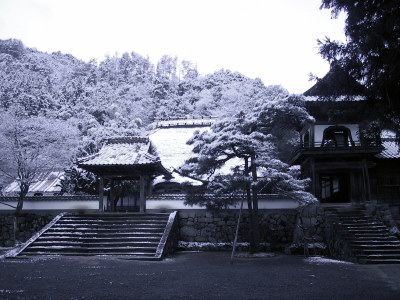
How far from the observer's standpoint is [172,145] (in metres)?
26.0

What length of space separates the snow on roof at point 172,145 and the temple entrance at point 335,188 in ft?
27.3

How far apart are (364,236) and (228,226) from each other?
560 centimetres

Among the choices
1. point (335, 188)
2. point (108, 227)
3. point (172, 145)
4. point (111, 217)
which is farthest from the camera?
point (172, 145)

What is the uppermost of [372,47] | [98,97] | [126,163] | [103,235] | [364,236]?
[98,97]

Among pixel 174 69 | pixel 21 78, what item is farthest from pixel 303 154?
pixel 174 69

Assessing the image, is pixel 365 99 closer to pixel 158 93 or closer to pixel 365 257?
pixel 365 257

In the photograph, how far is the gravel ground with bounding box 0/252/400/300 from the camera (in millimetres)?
6219

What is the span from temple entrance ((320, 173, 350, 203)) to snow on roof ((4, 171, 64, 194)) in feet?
51.9

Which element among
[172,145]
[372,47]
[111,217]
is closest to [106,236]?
[111,217]

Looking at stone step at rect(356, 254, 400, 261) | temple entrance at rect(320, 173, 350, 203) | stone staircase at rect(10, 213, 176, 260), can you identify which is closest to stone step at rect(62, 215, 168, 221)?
stone staircase at rect(10, 213, 176, 260)

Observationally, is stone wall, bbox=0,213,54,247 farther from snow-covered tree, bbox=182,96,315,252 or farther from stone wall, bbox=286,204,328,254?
stone wall, bbox=286,204,328,254

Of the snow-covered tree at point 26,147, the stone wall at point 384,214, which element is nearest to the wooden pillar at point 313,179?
the stone wall at point 384,214

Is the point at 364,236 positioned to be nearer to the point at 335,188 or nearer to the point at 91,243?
the point at 335,188

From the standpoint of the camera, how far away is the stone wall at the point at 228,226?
15.4 meters
